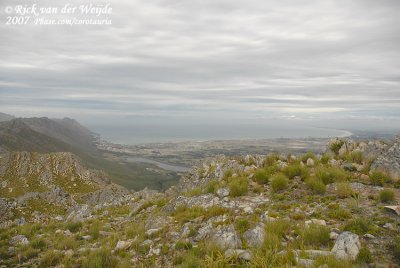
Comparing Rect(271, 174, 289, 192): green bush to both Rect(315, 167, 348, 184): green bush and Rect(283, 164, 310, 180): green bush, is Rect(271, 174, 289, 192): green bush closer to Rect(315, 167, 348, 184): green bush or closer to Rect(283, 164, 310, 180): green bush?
Rect(283, 164, 310, 180): green bush

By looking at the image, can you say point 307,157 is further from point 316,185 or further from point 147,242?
point 147,242

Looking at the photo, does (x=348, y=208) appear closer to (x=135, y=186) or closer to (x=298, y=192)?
(x=298, y=192)

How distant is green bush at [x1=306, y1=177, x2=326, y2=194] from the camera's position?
1140 cm

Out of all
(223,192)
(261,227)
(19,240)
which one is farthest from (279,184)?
(19,240)

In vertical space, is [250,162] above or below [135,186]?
above

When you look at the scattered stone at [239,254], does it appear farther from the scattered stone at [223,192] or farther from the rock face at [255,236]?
the scattered stone at [223,192]

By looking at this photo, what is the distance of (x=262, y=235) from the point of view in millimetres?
8039

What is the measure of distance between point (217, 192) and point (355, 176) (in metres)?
6.25

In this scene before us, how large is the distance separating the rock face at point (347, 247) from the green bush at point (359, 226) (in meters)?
0.97

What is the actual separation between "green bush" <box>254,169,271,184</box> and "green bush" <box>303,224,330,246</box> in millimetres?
5769

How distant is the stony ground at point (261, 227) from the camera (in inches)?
279

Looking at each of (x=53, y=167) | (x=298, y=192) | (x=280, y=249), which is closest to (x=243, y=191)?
(x=298, y=192)

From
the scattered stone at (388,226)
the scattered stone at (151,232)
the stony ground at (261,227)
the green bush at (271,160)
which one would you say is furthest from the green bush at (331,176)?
the scattered stone at (151,232)

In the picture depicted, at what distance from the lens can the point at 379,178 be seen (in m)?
11.8
